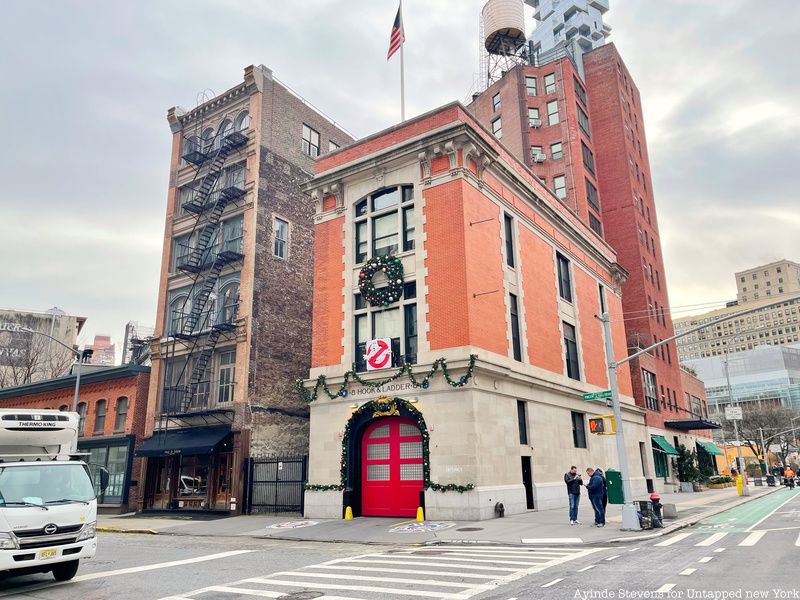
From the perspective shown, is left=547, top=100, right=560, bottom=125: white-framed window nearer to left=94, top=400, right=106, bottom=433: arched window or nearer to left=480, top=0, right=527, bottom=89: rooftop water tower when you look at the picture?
left=480, top=0, right=527, bottom=89: rooftop water tower

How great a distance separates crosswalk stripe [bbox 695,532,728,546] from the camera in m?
13.9

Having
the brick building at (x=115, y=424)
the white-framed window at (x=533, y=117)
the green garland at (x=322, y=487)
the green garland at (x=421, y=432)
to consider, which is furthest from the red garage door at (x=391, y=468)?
the white-framed window at (x=533, y=117)

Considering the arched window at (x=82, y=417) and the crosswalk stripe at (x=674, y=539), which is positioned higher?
the arched window at (x=82, y=417)

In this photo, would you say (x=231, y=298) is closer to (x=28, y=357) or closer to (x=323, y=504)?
(x=323, y=504)

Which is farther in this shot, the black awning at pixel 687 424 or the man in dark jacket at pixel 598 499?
the black awning at pixel 687 424

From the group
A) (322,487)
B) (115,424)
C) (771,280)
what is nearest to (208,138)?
(115,424)

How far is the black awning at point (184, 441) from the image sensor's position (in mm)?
27312

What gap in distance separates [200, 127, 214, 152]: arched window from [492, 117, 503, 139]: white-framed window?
27519mm

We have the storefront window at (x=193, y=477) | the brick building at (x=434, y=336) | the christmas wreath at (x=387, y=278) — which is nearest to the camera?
the brick building at (x=434, y=336)

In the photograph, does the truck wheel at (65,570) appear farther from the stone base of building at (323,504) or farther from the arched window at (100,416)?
the arched window at (100,416)

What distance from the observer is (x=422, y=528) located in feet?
61.6

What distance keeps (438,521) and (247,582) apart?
10.5 metres

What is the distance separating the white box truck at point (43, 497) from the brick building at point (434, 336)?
11547 mm

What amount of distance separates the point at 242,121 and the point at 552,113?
94.7 feet
